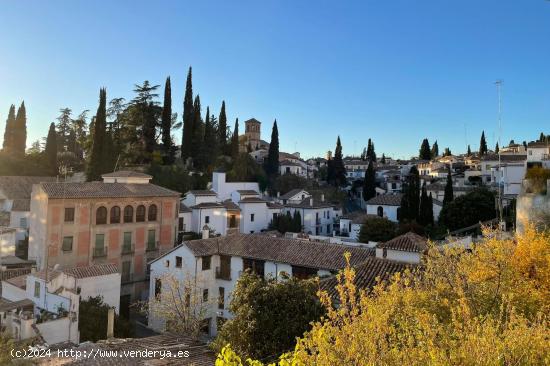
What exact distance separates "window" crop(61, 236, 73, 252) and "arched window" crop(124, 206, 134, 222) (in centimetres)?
425

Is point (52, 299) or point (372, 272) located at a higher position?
point (372, 272)

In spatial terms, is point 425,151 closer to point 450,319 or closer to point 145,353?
point 145,353

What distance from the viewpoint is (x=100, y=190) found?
32125 millimetres

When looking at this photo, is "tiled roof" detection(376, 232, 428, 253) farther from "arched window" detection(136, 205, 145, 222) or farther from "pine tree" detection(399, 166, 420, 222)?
"pine tree" detection(399, 166, 420, 222)

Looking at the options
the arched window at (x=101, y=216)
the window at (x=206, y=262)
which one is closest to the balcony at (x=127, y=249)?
the arched window at (x=101, y=216)

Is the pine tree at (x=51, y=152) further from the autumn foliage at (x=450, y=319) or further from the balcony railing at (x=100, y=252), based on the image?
the autumn foliage at (x=450, y=319)

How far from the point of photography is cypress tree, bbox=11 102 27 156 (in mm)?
53406

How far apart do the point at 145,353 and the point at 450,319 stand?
28.4 feet

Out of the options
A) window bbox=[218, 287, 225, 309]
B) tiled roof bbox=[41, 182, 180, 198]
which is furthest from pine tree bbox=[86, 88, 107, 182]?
window bbox=[218, 287, 225, 309]

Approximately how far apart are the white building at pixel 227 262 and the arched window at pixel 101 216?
7867 mm

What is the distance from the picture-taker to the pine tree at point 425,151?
86.5 m

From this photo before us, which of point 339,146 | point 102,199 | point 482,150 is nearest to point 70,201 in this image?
point 102,199

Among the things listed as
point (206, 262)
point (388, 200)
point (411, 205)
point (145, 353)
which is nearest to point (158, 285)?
point (206, 262)

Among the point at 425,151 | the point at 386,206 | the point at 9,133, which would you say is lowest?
the point at 386,206
